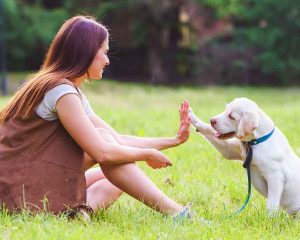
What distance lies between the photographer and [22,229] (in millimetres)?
Result: 3668

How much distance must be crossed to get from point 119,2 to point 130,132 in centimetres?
2054

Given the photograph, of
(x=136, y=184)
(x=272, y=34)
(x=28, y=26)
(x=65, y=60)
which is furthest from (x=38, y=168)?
(x=28, y=26)

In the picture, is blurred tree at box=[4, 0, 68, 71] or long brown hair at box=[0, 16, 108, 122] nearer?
long brown hair at box=[0, 16, 108, 122]

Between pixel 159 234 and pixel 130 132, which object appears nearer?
pixel 159 234

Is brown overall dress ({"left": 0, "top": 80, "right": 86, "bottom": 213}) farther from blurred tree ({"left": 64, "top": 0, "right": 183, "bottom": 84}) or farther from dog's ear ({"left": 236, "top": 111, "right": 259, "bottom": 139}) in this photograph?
blurred tree ({"left": 64, "top": 0, "right": 183, "bottom": 84})

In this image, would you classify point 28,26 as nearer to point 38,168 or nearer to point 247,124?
point 247,124

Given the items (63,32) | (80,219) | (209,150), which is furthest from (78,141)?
(209,150)

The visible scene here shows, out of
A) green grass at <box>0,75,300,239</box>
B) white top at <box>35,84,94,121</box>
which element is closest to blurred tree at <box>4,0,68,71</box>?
green grass at <box>0,75,300,239</box>

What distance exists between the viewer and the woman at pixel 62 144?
402cm

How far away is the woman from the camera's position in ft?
13.2

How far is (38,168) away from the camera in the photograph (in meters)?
4.04

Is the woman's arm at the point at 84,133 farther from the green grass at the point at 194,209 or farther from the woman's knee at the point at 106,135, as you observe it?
the green grass at the point at 194,209

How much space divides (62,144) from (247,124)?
1.37 metres

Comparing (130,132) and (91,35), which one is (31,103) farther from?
(130,132)
